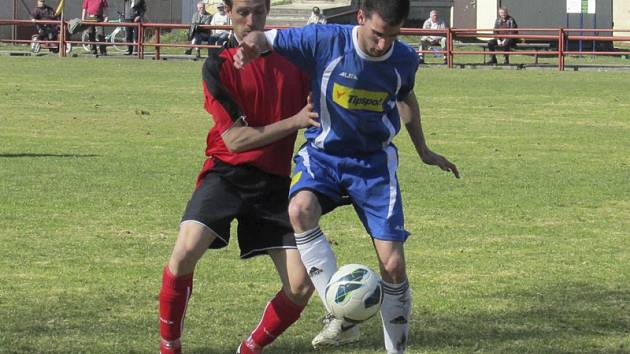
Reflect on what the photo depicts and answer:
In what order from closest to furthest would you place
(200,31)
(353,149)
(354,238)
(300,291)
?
(353,149) → (300,291) → (354,238) → (200,31)

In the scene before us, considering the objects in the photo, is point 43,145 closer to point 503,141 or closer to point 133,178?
point 133,178

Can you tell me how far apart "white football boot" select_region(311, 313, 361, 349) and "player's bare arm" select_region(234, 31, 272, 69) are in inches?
57.1

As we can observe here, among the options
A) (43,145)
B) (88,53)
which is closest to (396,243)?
(43,145)

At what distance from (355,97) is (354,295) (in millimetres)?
905

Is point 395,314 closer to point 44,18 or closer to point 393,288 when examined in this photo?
point 393,288

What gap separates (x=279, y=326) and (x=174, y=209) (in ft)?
17.6

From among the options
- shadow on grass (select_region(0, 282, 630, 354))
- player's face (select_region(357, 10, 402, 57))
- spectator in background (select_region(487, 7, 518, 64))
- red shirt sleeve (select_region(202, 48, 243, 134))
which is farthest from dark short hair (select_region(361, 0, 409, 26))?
spectator in background (select_region(487, 7, 518, 64))

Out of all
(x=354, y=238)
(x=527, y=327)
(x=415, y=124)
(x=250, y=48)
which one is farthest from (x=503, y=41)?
(x=250, y=48)

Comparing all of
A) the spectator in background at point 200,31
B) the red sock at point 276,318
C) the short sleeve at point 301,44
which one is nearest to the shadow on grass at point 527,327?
the red sock at point 276,318

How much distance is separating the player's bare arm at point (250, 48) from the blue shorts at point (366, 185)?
592 mm

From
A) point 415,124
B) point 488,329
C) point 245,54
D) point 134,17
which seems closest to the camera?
point 245,54

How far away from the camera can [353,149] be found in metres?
6.07

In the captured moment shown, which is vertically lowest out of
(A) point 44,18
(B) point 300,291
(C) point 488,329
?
(C) point 488,329

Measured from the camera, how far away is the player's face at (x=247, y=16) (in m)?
6.06
